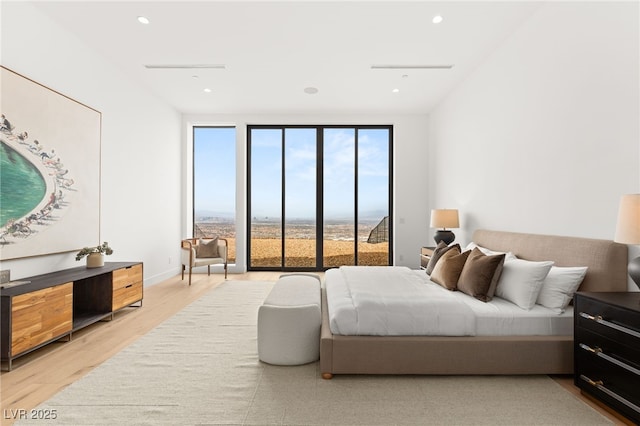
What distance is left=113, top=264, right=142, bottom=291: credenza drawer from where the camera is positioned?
349 centimetres

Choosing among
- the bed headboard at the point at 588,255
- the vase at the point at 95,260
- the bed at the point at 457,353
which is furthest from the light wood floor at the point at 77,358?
the bed headboard at the point at 588,255

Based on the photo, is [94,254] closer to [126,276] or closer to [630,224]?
[126,276]

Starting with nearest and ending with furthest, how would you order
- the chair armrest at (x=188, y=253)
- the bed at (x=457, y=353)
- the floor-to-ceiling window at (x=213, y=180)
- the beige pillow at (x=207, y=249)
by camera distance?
1. the bed at (x=457, y=353)
2. the chair armrest at (x=188, y=253)
3. the beige pillow at (x=207, y=249)
4. the floor-to-ceiling window at (x=213, y=180)

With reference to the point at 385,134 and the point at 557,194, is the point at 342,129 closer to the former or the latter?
the point at 385,134

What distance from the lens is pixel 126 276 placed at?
3.66 meters

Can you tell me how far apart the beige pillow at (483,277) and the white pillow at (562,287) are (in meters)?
0.34

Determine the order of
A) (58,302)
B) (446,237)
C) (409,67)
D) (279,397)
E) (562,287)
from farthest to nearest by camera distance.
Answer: (446,237)
(409,67)
(58,302)
(562,287)
(279,397)

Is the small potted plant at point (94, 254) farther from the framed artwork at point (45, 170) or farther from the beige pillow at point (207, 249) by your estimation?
the beige pillow at point (207, 249)

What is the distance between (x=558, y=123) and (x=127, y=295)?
4.68m

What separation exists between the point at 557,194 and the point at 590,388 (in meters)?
1.57

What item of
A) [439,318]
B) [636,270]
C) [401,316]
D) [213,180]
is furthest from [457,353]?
[213,180]

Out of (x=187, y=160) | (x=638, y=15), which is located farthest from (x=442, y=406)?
(x=187, y=160)

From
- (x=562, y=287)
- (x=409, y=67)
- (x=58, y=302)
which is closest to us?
(x=562, y=287)

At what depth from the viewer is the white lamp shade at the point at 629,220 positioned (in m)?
1.78
